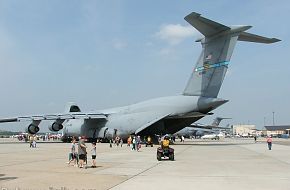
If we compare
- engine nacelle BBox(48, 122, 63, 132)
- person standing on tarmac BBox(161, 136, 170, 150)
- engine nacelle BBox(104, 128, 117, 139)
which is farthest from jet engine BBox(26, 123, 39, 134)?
person standing on tarmac BBox(161, 136, 170, 150)

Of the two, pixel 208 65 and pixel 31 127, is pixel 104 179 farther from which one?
pixel 31 127

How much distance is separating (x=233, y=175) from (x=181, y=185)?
3.06 m

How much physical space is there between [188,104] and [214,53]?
5.70 meters

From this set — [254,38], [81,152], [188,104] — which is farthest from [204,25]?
[81,152]

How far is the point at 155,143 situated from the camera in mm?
42156

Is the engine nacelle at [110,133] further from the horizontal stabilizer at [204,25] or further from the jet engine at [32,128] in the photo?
the horizontal stabilizer at [204,25]

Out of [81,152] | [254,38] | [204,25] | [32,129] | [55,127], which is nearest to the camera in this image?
[81,152]

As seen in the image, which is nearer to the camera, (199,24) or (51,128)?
(199,24)

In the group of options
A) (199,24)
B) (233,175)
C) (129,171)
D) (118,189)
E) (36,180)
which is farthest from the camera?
(199,24)

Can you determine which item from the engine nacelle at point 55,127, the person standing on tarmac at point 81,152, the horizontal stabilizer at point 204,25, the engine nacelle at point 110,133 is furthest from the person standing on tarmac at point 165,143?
the engine nacelle at point 55,127

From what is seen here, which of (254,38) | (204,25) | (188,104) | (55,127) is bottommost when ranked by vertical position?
(55,127)

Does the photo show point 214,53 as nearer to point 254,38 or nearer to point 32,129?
point 254,38

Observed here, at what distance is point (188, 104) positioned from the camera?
124 ft

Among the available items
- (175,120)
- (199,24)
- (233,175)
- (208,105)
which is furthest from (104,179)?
(175,120)
